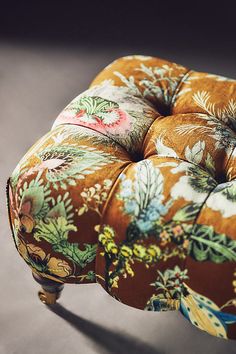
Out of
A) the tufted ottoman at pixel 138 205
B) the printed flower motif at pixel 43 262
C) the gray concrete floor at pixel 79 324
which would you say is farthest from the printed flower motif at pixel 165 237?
the gray concrete floor at pixel 79 324

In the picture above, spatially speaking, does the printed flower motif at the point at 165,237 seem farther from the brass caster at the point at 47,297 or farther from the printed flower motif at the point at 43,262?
the brass caster at the point at 47,297

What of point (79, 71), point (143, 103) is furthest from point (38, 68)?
point (143, 103)

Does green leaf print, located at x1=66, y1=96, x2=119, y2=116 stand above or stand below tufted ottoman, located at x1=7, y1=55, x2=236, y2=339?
above

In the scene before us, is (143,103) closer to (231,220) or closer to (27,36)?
(231,220)

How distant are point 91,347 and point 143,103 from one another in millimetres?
367

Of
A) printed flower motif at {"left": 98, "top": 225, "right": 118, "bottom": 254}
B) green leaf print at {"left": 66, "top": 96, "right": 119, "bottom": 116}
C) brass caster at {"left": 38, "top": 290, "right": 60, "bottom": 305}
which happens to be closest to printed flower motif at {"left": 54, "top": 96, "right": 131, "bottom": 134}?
green leaf print at {"left": 66, "top": 96, "right": 119, "bottom": 116}

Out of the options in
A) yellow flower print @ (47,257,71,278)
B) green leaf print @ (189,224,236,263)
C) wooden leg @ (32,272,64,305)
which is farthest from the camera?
wooden leg @ (32,272,64,305)

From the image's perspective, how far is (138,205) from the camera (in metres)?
0.71

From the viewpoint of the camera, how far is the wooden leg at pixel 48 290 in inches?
34.3

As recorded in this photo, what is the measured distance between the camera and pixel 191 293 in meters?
0.70

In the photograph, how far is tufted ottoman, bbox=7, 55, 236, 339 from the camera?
0.69 meters

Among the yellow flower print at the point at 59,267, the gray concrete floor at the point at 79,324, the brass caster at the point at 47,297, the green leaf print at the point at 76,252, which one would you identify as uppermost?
the green leaf print at the point at 76,252

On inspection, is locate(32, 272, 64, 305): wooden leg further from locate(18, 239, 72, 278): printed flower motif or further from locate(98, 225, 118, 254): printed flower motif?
locate(98, 225, 118, 254): printed flower motif

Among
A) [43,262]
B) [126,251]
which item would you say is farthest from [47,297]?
[126,251]
